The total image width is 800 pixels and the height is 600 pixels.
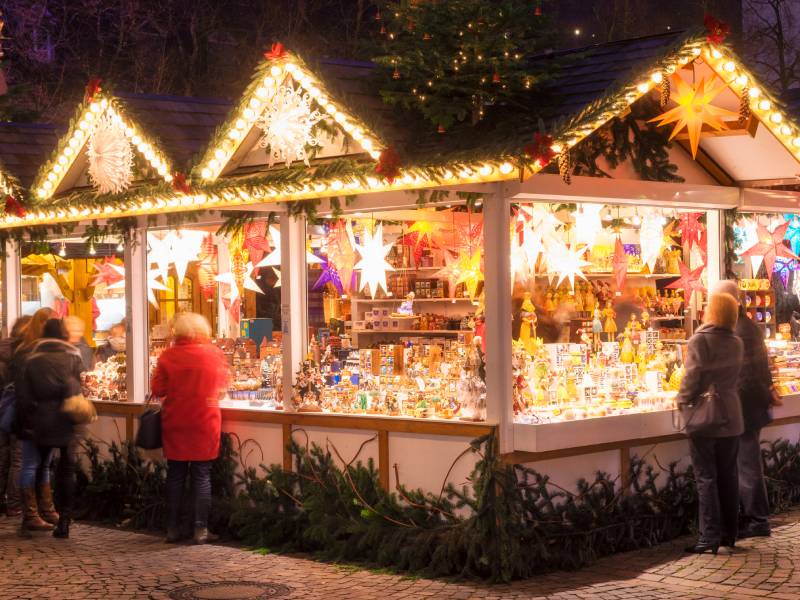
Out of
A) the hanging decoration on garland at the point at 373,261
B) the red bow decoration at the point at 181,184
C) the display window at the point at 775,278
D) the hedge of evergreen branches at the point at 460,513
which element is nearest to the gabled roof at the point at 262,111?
the red bow decoration at the point at 181,184

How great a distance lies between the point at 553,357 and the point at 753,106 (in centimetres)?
241

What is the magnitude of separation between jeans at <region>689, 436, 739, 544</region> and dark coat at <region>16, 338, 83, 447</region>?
15.6 ft

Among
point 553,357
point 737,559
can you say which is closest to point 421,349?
point 553,357

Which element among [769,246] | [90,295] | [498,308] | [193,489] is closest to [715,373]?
[498,308]

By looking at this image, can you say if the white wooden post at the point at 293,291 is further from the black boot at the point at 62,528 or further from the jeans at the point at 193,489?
the black boot at the point at 62,528

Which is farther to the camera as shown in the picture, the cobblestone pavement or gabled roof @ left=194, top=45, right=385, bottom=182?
gabled roof @ left=194, top=45, right=385, bottom=182

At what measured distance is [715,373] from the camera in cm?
881

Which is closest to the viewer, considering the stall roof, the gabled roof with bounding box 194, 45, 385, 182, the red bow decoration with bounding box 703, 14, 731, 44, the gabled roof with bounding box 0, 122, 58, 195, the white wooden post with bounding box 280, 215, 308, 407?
the stall roof

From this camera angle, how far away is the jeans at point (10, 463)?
1112 cm

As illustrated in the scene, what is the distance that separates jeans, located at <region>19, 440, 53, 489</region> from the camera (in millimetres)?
10359

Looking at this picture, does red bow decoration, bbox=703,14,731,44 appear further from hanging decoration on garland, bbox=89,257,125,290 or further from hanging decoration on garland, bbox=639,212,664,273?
hanging decoration on garland, bbox=89,257,125,290

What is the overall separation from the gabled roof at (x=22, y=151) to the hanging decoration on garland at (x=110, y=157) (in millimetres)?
1428

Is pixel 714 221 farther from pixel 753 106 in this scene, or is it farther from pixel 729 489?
pixel 729 489

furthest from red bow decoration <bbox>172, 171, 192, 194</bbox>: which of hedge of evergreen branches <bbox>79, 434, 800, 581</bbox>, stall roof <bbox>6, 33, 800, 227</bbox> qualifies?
hedge of evergreen branches <bbox>79, 434, 800, 581</bbox>
